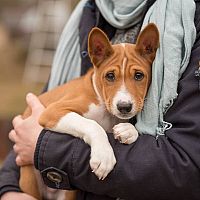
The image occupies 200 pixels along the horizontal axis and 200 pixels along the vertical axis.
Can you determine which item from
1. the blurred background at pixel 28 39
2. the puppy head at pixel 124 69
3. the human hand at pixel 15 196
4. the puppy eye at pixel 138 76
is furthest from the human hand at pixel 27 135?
the blurred background at pixel 28 39

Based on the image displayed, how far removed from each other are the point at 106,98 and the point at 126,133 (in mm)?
237

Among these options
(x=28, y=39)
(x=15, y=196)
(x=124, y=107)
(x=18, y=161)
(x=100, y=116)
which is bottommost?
(x=28, y=39)

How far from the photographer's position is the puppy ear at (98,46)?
76.8 inches

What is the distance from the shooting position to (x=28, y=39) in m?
10.5

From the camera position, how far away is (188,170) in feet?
5.52

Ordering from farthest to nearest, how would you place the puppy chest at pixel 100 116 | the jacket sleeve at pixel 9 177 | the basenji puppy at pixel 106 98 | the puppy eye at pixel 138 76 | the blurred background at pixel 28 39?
1. the blurred background at pixel 28 39
2. the jacket sleeve at pixel 9 177
3. the puppy chest at pixel 100 116
4. the puppy eye at pixel 138 76
5. the basenji puppy at pixel 106 98

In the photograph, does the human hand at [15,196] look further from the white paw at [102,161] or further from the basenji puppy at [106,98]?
the white paw at [102,161]

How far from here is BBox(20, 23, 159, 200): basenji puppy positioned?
1.81 meters

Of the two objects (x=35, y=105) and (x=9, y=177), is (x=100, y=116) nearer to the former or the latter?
(x=35, y=105)

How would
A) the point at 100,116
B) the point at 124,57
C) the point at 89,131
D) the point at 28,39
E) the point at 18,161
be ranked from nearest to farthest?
the point at 89,131, the point at 124,57, the point at 100,116, the point at 18,161, the point at 28,39

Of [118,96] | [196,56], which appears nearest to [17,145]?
[118,96]

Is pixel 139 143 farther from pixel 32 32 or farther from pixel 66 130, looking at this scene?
pixel 32 32

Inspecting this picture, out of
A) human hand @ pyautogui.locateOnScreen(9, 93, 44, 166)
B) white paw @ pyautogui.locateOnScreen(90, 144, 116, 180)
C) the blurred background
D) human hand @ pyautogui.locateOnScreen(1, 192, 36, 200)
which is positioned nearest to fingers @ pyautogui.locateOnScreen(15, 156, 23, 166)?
human hand @ pyautogui.locateOnScreen(9, 93, 44, 166)

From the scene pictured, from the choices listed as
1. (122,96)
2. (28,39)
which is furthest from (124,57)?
(28,39)
